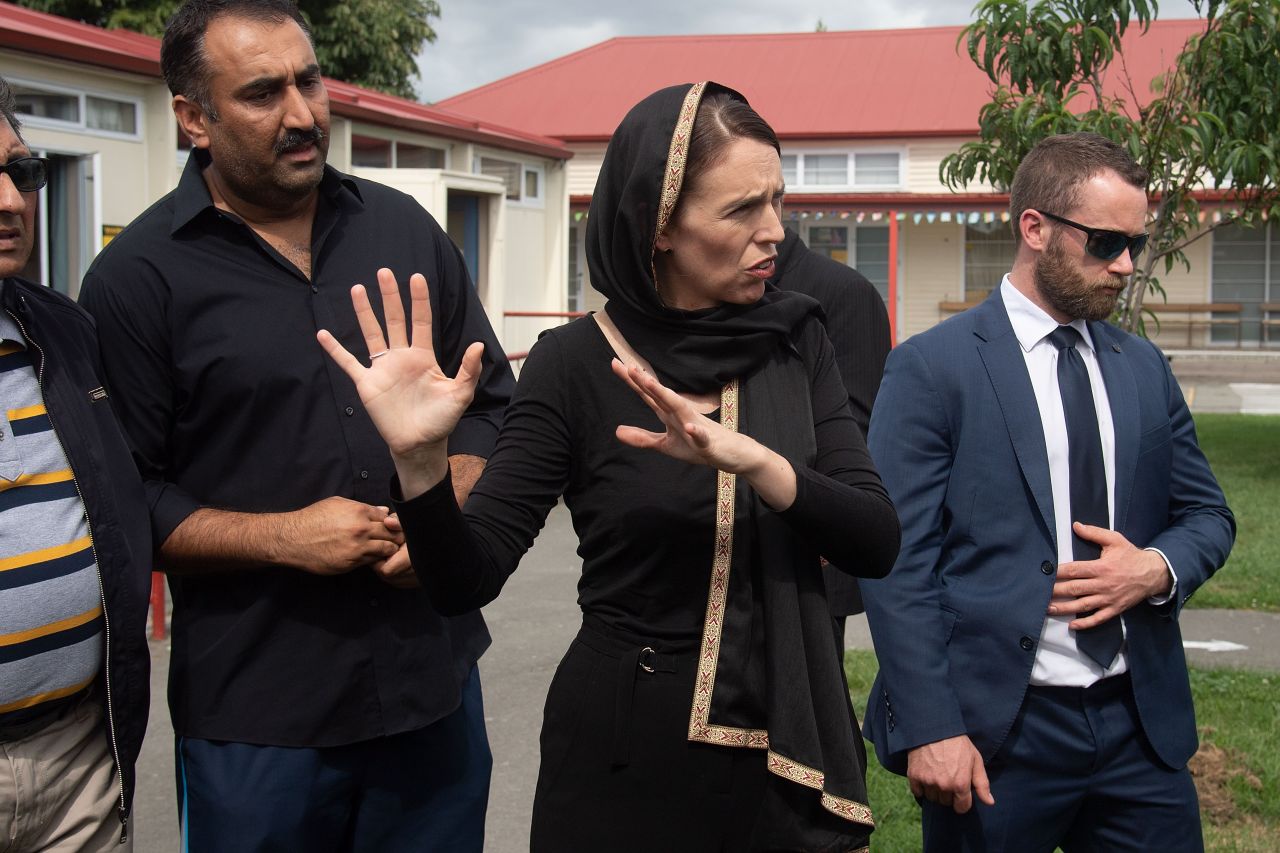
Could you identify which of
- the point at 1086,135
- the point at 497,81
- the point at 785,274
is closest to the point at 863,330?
the point at 785,274

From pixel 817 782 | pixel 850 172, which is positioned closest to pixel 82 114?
pixel 817 782

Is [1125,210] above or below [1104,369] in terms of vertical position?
above

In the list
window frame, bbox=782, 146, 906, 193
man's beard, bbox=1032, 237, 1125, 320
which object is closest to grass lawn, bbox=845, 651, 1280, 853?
man's beard, bbox=1032, 237, 1125, 320

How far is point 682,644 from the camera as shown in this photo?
7.84 feet

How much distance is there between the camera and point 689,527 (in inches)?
93.8

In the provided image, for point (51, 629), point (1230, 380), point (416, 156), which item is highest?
point (416, 156)

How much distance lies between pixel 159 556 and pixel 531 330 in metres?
15.3

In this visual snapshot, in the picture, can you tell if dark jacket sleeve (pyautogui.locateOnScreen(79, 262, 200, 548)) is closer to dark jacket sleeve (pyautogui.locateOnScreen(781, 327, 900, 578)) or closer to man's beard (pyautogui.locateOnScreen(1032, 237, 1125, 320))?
dark jacket sleeve (pyautogui.locateOnScreen(781, 327, 900, 578))

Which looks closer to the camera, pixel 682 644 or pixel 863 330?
pixel 682 644

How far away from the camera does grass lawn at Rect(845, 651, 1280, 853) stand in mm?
4555

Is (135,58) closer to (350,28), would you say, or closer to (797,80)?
(350,28)

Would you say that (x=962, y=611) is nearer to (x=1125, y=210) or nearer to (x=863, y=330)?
(x=1125, y=210)

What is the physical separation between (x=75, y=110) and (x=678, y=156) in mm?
9204

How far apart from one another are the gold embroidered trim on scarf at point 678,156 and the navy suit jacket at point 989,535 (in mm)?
1001
